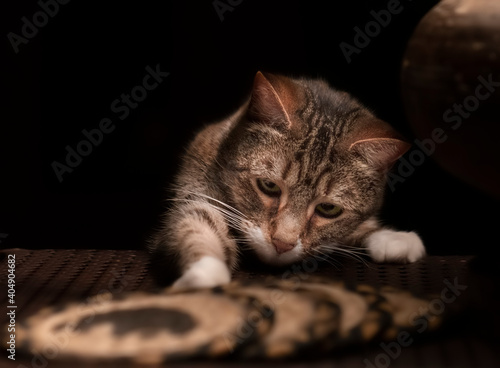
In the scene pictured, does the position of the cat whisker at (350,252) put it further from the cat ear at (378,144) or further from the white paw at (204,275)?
the white paw at (204,275)

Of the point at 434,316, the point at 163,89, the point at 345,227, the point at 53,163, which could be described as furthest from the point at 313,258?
the point at 53,163

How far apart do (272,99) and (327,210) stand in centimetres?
25

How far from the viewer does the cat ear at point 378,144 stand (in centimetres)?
126

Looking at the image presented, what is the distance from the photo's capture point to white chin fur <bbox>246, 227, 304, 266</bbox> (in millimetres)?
1246

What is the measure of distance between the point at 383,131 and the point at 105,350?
2.31 feet

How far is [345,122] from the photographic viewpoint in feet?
4.51

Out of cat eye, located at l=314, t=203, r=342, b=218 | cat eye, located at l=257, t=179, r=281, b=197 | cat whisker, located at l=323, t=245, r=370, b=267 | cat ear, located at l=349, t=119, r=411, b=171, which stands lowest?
cat whisker, located at l=323, t=245, r=370, b=267

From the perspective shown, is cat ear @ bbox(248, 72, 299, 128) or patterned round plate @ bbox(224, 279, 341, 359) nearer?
patterned round plate @ bbox(224, 279, 341, 359)

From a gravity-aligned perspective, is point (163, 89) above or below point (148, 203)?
above

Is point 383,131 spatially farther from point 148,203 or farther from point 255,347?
point 148,203

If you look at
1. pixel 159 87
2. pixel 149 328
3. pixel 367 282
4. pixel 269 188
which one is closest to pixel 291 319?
pixel 149 328

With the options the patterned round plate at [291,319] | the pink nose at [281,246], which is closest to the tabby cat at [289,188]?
the pink nose at [281,246]

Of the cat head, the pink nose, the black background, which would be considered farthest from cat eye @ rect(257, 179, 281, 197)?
the black background

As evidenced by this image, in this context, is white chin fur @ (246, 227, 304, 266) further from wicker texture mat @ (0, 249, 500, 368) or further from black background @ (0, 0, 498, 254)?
black background @ (0, 0, 498, 254)
